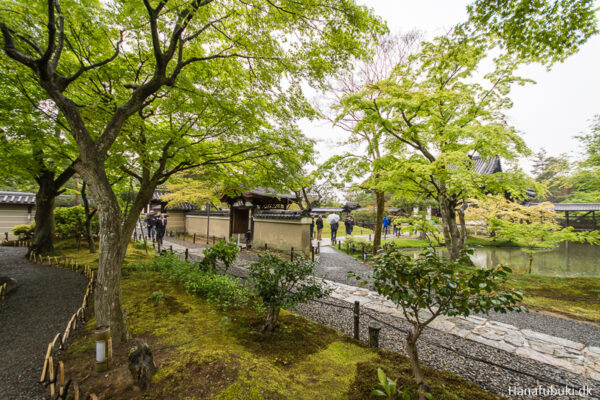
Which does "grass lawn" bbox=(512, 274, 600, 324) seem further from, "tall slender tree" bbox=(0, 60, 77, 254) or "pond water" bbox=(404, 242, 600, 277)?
"tall slender tree" bbox=(0, 60, 77, 254)

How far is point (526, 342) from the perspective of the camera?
4.44 m

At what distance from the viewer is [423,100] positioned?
21.9ft

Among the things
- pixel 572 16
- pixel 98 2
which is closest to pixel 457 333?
pixel 572 16

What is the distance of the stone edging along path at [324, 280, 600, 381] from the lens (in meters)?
3.80

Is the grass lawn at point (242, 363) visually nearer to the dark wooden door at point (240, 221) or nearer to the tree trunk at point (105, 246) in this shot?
the tree trunk at point (105, 246)

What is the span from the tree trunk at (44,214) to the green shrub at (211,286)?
21.5 ft

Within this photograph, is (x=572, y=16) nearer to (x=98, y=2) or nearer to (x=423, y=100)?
(x=423, y=100)

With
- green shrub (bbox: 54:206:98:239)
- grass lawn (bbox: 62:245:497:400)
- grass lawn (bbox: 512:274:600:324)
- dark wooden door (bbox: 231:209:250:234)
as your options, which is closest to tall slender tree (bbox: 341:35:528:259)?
grass lawn (bbox: 512:274:600:324)

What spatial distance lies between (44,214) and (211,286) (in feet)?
30.1

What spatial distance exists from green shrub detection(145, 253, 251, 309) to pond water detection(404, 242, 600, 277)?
38.8ft

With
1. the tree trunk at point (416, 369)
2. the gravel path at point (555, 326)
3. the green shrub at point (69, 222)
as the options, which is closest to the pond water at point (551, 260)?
the gravel path at point (555, 326)

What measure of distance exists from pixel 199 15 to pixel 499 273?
5725mm

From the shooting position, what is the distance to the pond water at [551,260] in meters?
11.1

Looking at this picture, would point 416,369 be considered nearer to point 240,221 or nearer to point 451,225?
point 451,225
